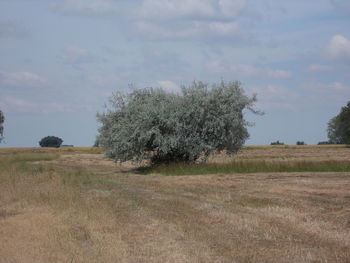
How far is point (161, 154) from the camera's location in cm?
3575

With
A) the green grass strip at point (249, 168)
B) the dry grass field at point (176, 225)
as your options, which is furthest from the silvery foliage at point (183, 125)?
the dry grass field at point (176, 225)

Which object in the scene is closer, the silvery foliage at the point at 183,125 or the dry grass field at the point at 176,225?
the dry grass field at the point at 176,225

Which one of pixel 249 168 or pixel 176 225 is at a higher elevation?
pixel 249 168

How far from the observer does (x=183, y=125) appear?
3403 centimetres

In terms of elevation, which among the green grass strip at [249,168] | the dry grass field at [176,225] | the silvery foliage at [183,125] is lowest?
the dry grass field at [176,225]

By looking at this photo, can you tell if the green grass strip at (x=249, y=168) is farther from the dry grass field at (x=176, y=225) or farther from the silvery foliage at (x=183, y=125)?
the dry grass field at (x=176, y=225)

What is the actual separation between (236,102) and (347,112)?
6039 centimetres

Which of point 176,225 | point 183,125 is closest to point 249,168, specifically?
point 183,125

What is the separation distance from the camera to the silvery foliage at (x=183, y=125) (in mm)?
33875

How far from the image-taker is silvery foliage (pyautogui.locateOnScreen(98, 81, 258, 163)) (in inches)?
1334

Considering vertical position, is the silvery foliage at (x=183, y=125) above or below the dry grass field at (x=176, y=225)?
above

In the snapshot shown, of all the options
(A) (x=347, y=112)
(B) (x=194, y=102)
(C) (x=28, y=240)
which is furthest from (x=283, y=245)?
(A) (x=347, y=112)

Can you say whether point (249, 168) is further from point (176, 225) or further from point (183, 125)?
point (176, 225)

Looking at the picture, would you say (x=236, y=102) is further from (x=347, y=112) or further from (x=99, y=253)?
(x=347, y=112)
